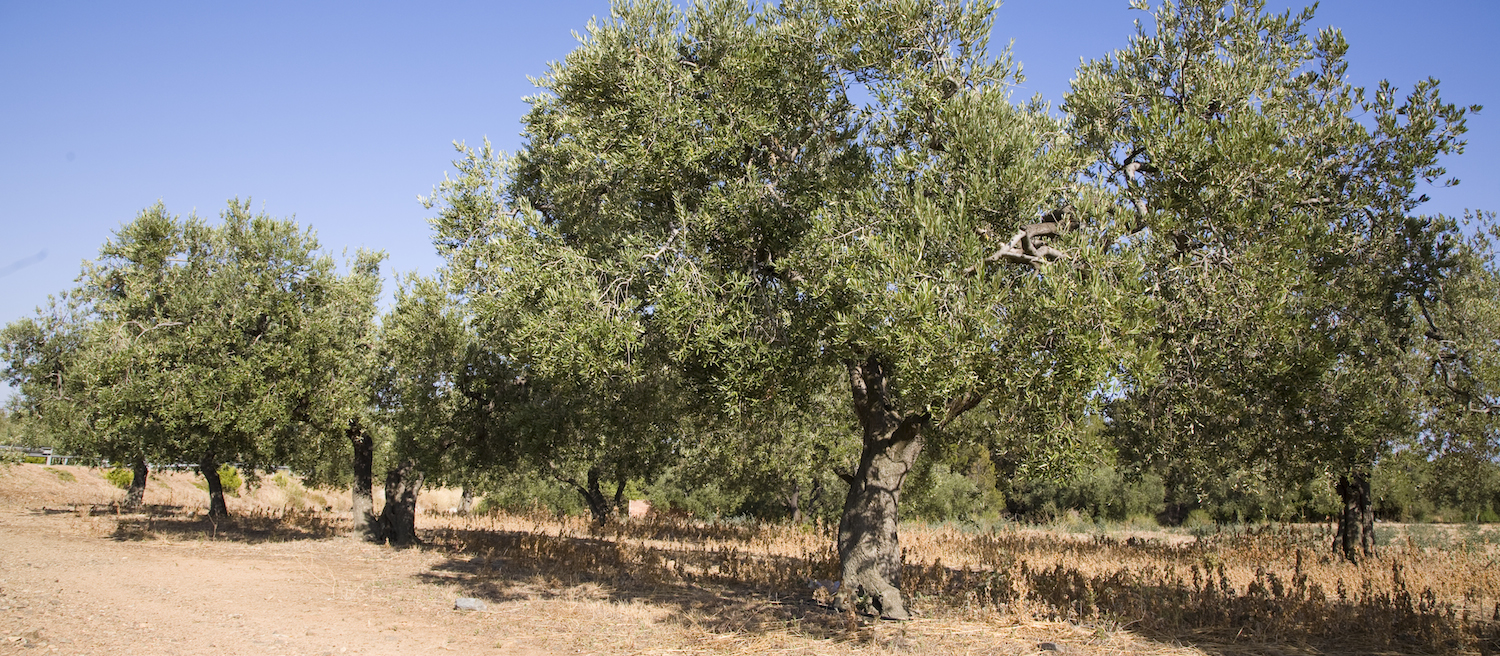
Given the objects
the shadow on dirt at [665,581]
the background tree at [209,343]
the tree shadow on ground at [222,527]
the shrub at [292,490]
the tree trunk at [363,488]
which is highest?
the background tree at [209,343]

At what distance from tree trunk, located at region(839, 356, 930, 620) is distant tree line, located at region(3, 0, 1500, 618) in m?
0.05

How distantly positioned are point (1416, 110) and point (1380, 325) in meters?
4.07

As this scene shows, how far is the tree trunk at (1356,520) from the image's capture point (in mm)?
19109

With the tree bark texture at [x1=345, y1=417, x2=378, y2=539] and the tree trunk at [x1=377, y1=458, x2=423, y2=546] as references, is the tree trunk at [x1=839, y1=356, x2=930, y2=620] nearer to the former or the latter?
the tree trunk at [x1=377, y1=458, x2=423, y2=546]

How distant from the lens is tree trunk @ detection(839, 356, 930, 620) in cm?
1125

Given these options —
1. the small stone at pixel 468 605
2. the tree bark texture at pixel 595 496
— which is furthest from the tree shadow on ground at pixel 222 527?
the small stone at pixel 468 605

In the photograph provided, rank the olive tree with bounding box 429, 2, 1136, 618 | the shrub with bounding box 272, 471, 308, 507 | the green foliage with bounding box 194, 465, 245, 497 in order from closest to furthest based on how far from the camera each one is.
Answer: the olive tree with bounding box 429, 2, 1136, 618 → the green foliage with bounding box 194, 465, 245, 497 → the shrub with bounding box 272, 471, 308, 507

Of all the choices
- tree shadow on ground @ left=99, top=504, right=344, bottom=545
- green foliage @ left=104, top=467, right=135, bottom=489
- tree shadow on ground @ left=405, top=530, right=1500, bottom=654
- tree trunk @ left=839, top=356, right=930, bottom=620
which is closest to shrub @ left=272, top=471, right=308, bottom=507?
green foliage @ left=104, top=467, right=135, bottom=489

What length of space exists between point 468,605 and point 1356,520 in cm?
2167

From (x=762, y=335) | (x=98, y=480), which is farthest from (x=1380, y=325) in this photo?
(x=98, y=480)

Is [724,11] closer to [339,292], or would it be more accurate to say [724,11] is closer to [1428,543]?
[339,292]

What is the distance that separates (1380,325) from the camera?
12719 mm

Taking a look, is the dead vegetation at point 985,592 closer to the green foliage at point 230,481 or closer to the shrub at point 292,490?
the green foliage at point 230,481

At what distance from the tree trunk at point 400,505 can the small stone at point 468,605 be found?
31.5 ft
